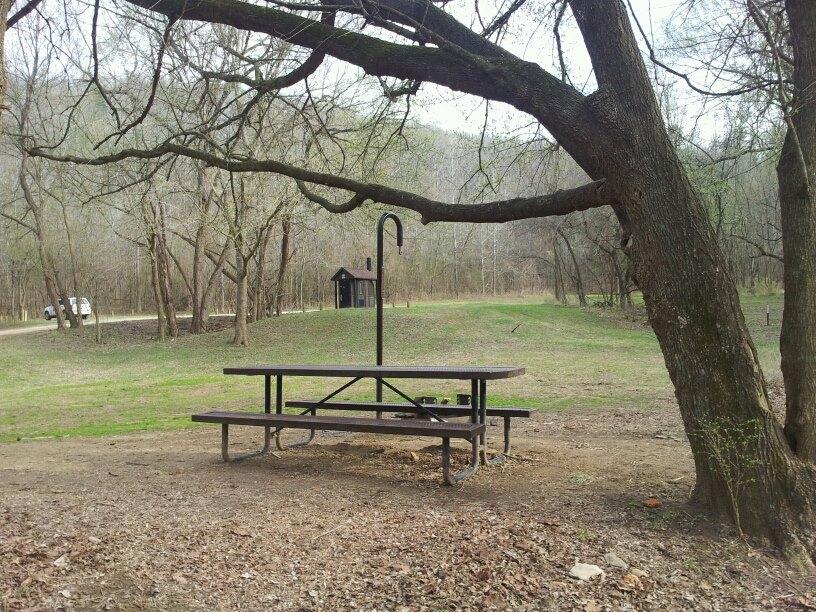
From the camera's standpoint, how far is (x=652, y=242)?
4070 millimetres

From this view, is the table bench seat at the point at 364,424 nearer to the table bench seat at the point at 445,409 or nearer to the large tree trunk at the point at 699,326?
the table bench seat at the point at 445,409

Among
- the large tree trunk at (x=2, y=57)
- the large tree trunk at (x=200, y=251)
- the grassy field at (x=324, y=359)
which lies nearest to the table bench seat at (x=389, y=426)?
the large tree trunk at (x=2, y=57)

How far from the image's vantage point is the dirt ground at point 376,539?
3203 millimetres

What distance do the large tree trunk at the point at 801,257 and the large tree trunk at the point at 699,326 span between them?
0.26m

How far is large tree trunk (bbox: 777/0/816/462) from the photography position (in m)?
4.04

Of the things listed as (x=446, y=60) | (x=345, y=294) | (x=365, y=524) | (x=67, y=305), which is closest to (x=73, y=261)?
(x=67, y=305)

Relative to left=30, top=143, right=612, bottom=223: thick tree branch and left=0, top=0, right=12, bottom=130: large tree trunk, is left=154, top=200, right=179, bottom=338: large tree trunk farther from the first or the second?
left=0, top=0, right=12, bottom=130: large tree trunk

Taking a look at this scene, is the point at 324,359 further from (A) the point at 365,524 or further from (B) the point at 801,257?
(B) the point at 801,257

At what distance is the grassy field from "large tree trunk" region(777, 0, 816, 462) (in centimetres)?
583

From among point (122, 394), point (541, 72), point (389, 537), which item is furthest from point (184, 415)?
point (541, 72)

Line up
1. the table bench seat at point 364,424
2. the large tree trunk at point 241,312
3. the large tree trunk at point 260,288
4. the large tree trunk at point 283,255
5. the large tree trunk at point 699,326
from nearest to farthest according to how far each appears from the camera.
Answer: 1. the large tree trunk at point 699,326
2. the table bench seat at point 364,424
3. the large tree trunk at point 241,312
4. the large tree trunk at point 283,255
5. the large tree trunk at point 260,288

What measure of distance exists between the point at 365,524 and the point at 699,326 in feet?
7.79

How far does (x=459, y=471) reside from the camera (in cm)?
557

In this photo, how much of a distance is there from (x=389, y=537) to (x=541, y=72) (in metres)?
3.20
